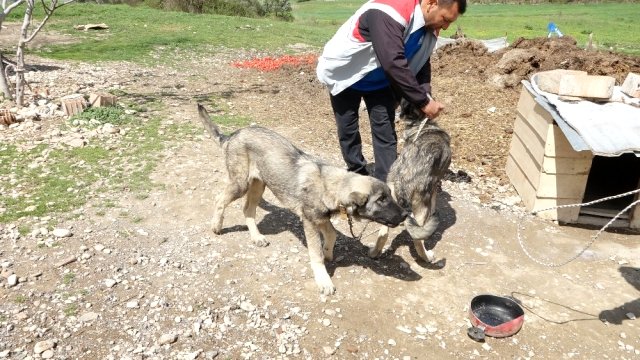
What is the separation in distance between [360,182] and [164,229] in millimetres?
2704

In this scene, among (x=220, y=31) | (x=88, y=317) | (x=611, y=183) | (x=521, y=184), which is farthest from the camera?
(x=220, y=31)

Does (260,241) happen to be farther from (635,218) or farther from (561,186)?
(635,218)

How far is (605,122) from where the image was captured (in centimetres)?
526

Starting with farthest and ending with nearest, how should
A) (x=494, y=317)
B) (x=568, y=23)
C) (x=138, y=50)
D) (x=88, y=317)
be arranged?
(x=568, y=23)
(x=138, y=50)
(x=494, y=317)
(x=88, y=317)

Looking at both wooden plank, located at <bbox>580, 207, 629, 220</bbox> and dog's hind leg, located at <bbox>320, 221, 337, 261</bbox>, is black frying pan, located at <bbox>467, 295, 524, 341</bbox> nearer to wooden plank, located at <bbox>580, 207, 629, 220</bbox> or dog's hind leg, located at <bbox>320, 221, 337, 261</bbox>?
dog's hind leg, located at <bbox>320, 221, 337, 261</bbox>

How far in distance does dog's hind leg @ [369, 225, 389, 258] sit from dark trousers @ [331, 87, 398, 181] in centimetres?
61

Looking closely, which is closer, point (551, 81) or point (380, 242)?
point (380, 242)

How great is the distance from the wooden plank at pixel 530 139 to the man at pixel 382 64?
1.95 meters

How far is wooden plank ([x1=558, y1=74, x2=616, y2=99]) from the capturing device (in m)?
5.70

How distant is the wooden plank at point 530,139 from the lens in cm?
608

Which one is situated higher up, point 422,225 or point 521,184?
point 422,225

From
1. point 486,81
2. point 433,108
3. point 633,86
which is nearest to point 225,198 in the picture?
point 433,108

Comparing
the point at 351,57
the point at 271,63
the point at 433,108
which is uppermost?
the point at 351,57

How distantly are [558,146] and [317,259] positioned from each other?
3491 mm
